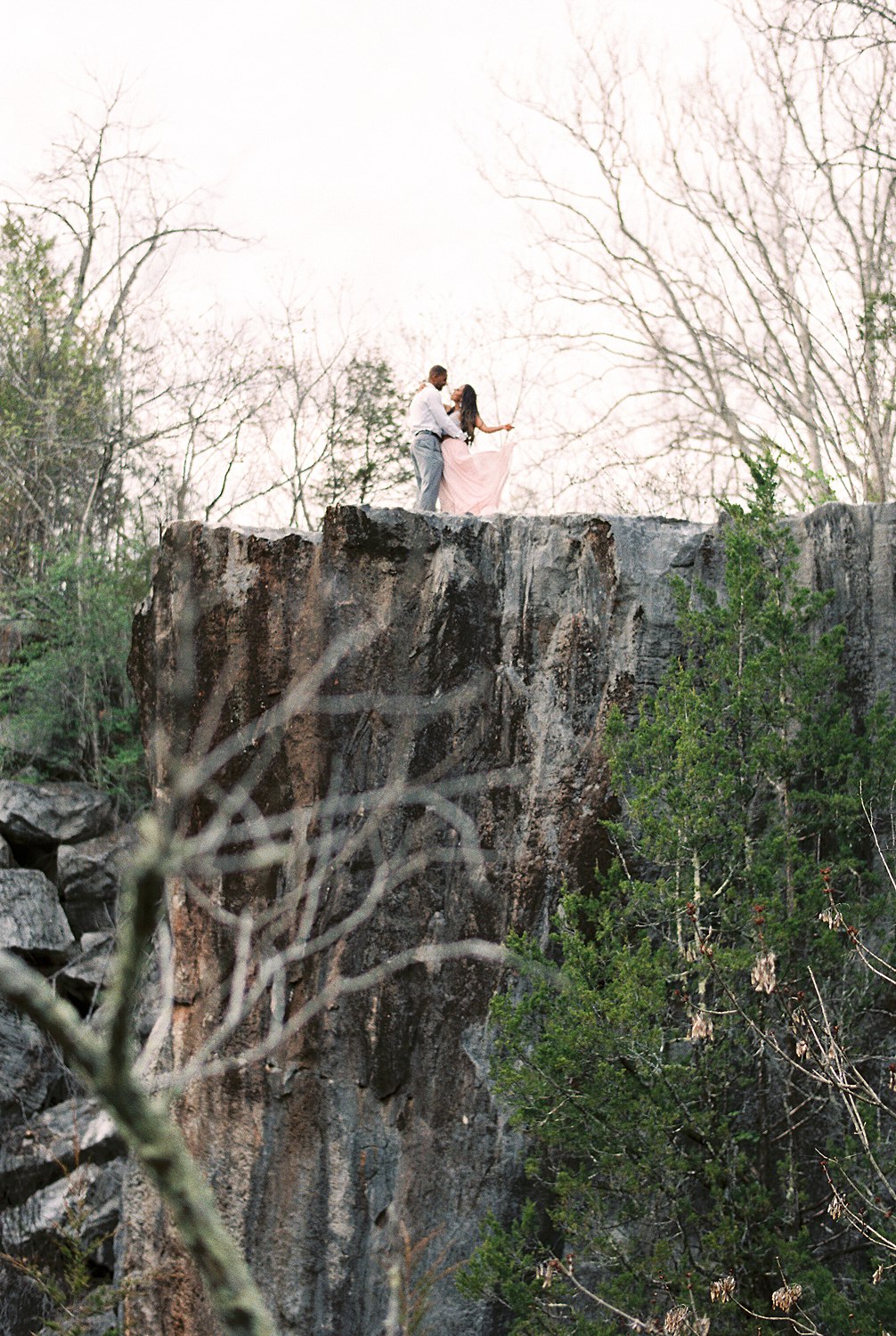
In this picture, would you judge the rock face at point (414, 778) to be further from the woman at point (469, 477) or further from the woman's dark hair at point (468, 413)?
the woman's dark hair at point (468, 413)

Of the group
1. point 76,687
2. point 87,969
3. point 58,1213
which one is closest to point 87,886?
point 87,969

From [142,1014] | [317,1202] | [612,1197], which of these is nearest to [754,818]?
[612,1197]

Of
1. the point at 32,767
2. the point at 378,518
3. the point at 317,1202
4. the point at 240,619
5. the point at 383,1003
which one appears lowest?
the point at 317,1202

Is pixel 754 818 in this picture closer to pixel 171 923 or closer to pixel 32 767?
pixel 171 923

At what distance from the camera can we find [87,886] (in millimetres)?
12055

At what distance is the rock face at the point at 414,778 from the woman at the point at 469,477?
812mm

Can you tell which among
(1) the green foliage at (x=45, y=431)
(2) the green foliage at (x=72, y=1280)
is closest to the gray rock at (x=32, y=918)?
(2) the green foliage at (x=72, y=1280)

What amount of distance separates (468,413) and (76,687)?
5219 millimetres

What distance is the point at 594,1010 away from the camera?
7.01 metres

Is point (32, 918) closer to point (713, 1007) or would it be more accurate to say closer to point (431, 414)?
point (431, 414)

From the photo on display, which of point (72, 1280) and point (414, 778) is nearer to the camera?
point (72, 1280)

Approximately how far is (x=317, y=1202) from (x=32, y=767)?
19.2ft

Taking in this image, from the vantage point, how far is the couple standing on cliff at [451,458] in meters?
9.79

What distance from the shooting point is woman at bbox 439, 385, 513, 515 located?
993 cm
